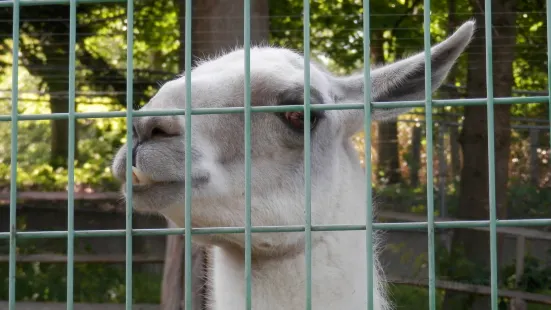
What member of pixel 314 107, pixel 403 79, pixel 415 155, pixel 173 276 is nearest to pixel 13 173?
pixel 314 107

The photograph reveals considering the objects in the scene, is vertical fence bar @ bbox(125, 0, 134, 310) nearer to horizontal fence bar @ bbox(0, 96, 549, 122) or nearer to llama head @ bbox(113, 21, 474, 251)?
horizontal fence bar @ bbox(0, 96, 549, 122)

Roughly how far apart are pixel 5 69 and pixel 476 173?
5023 mm

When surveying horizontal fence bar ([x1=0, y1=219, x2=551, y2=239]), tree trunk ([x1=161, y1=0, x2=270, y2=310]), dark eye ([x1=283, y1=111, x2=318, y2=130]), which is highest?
tree trunk ([x1=161, y1=0, x2=270, y2=310])

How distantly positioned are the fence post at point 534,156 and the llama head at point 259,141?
6.01 m

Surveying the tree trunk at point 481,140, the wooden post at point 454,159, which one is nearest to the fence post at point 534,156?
the wooden post at point 454,159

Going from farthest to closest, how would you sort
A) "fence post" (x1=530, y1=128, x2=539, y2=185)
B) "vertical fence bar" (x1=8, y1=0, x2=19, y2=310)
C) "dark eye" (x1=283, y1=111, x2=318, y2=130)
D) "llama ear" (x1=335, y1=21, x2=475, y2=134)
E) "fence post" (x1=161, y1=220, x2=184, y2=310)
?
1. "fence post" (x1=530, y1=128, x2=539, y2=185)
2. "fence post" (x1=161, y1=220, x2=184, y2=310)
3. "dark eye" (x1=283, y1=111, x2=318, y2=130)
4. "llama ear" (x1=335, y1=21, x2=475, y2=134)
5. "vertical fence bar" (x1=8, y1=0, x2=19, y2=310)

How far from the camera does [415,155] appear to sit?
10.4m

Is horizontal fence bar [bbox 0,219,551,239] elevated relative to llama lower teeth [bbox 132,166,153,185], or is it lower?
lower

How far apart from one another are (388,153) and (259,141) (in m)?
6.93

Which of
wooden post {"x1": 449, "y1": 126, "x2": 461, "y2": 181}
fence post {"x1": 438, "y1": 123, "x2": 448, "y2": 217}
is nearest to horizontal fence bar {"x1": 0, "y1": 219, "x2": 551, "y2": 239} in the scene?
fence post {"x1": 438, "y1": 123, "x2": 448, "y2": 217}

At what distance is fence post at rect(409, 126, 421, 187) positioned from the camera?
33.4ft

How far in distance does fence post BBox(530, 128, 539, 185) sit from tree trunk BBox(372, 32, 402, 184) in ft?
5.18

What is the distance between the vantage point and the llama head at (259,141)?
2.73 m

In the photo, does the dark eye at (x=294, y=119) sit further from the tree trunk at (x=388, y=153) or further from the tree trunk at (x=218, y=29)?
the tree trunk at (x=388, y=153)
